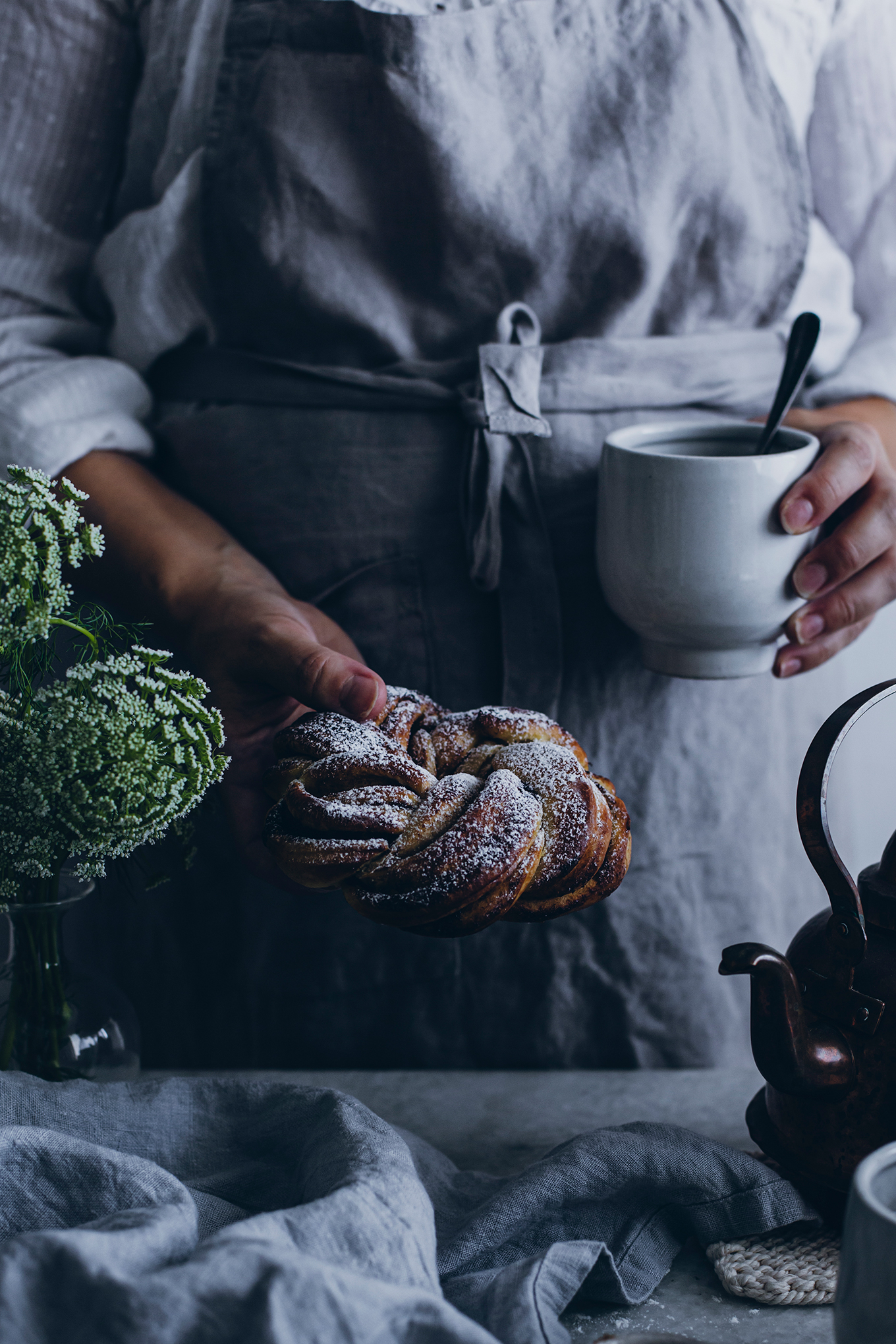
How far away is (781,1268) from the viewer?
555 mm

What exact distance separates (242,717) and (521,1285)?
0.39 metres

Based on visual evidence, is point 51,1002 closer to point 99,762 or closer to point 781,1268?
point 99,762

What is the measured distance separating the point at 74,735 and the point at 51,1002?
228 millimetres

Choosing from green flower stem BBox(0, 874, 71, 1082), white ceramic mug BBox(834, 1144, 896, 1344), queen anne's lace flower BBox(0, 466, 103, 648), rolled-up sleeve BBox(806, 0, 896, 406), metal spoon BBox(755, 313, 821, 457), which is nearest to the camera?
Answer: white ceramic mug BBox(834, 1144, 896, 1344)

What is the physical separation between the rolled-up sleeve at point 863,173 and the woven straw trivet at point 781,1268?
25.3 inches

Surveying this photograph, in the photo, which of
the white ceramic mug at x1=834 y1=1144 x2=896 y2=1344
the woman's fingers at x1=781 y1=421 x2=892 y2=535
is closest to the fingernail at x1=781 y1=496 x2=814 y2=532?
the woman's fingers at x1=781 y1=421 x2=892 y2=535

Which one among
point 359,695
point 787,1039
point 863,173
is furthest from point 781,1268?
point 863,173

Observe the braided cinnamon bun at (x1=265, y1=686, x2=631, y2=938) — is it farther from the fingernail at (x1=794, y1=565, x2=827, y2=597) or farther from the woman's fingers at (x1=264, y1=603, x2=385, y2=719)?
the fingernail at (x1=794, y1=565, x2=827, y2=597)

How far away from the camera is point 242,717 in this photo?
2.46ft

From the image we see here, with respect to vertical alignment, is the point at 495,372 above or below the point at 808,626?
above

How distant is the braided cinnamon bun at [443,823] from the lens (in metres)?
0.53

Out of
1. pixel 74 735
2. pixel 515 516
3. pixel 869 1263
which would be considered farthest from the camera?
pixel 515 516

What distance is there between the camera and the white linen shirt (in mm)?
835

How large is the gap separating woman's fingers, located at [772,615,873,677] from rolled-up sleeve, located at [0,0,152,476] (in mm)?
521
